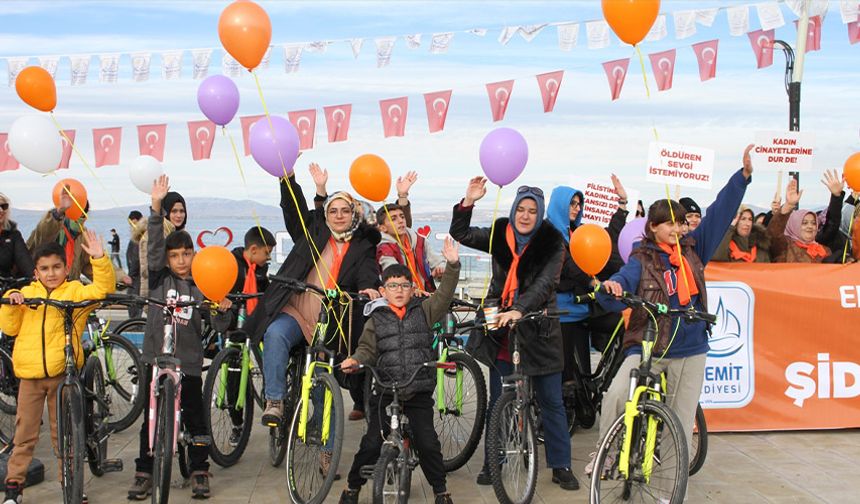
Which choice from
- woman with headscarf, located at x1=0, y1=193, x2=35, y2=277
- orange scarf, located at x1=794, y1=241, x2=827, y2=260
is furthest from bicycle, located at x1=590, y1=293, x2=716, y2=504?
woman with headscarf, located at x1=0, y1=193, x2=35, y2=277

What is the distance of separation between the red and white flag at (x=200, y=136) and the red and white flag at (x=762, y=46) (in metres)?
7.11

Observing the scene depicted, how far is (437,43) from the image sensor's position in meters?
11.8

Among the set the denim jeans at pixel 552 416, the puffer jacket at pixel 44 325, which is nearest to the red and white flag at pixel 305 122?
the denim jeans at pixel 552 416

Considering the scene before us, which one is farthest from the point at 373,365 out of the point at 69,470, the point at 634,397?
the point at 69,470

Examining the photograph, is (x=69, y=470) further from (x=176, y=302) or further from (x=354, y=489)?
(x=354, y=489)

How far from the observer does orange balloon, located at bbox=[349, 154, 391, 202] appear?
630 cm

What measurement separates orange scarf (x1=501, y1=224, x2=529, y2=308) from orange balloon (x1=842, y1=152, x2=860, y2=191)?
3607 millimetres

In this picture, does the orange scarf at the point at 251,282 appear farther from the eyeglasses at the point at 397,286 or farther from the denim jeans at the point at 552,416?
the denim jeans at the point at 552,416

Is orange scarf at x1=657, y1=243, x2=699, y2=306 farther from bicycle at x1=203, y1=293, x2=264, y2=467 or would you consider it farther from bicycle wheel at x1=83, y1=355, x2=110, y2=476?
bicycle wheel at x1=83, y1=355, x2=110, y2=476

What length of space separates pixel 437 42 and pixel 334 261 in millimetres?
6243

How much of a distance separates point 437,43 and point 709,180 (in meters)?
6.16

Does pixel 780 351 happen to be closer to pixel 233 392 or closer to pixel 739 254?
pixel 739 254

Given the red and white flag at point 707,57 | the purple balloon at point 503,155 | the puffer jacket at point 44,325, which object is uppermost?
the red and white flag at point 707,57

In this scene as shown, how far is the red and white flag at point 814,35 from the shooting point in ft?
42.9
